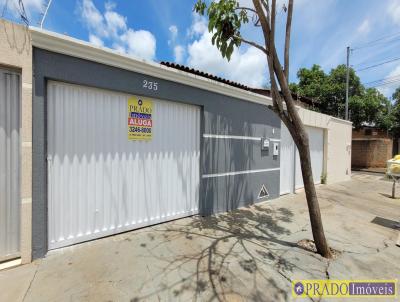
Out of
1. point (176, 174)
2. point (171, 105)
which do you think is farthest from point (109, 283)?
point (171, 105)

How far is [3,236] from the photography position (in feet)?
9.61

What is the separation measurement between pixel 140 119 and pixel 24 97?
5.56 ft

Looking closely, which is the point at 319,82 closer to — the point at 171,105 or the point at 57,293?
the point at 171,105

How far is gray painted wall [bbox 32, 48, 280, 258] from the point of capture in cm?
300

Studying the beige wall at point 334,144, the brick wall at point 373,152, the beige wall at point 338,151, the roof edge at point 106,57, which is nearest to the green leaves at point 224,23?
the roof edge at point 106,57

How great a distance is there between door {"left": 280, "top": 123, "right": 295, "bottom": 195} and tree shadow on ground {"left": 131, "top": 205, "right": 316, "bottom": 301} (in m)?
3.06

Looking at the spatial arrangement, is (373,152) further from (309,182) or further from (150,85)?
(150,85)

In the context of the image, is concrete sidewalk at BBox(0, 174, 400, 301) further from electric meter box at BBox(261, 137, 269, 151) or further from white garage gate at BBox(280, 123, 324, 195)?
white garage gate at BBox(280, 123, 324, 195)

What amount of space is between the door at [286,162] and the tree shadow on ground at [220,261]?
10.0ft

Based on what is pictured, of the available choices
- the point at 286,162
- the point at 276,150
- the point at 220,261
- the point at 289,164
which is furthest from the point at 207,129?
the point at 289,164

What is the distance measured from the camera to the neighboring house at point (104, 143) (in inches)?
115

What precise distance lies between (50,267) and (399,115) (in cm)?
2146

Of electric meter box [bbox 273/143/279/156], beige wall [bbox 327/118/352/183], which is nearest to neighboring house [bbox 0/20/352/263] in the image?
electric meter box [bbox 273/143/279/156]

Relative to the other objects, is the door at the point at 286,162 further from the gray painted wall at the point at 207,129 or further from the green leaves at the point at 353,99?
the green leaves at the point at 353,99
